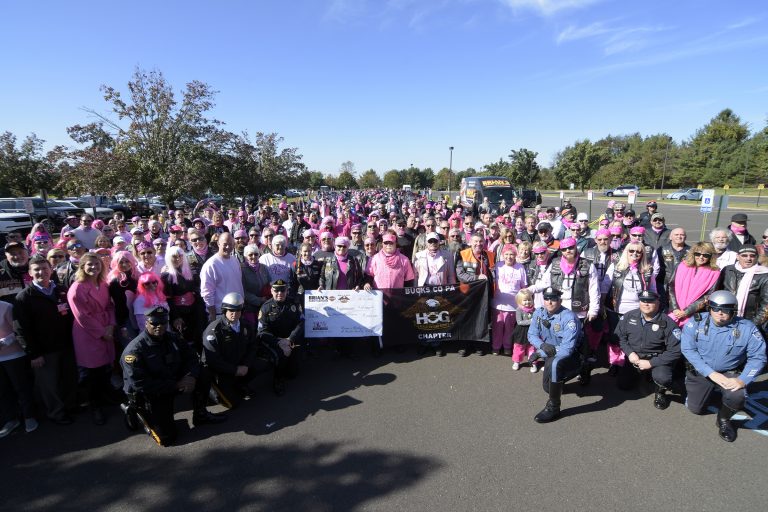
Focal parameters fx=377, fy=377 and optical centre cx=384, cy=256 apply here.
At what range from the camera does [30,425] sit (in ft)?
13.8

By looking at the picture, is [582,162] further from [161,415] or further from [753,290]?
[161,415]

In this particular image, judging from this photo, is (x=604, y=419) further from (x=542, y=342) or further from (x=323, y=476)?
(x=323, y=476)

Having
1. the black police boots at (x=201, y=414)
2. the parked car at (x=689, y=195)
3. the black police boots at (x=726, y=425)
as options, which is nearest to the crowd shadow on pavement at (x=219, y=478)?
the black police boots at (x=201, y=414)

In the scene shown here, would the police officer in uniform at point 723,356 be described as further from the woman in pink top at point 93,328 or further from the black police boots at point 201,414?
the woman in pink top at point 93,328

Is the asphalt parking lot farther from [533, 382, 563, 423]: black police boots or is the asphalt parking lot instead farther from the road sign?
the road sign

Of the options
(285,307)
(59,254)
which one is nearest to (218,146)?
(59,254)

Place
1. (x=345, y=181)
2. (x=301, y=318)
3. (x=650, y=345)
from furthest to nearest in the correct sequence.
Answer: (x=345, y=181)
(x=301, y=318)
(x=650, y=345)

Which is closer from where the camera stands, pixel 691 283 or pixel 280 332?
pixel 691 283

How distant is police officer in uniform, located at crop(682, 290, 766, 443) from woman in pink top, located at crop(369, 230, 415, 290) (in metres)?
3.66

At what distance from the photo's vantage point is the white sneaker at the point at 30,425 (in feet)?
13.7

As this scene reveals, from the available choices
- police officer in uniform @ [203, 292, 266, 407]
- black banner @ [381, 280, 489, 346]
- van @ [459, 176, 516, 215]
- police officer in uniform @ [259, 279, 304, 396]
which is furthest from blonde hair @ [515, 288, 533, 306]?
van @ [459, 176, 516, 215]

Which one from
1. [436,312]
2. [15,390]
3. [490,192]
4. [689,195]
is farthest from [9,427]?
[689,195]

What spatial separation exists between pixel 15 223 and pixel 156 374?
2093 centimetres

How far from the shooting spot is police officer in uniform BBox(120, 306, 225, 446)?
3.84 metres
